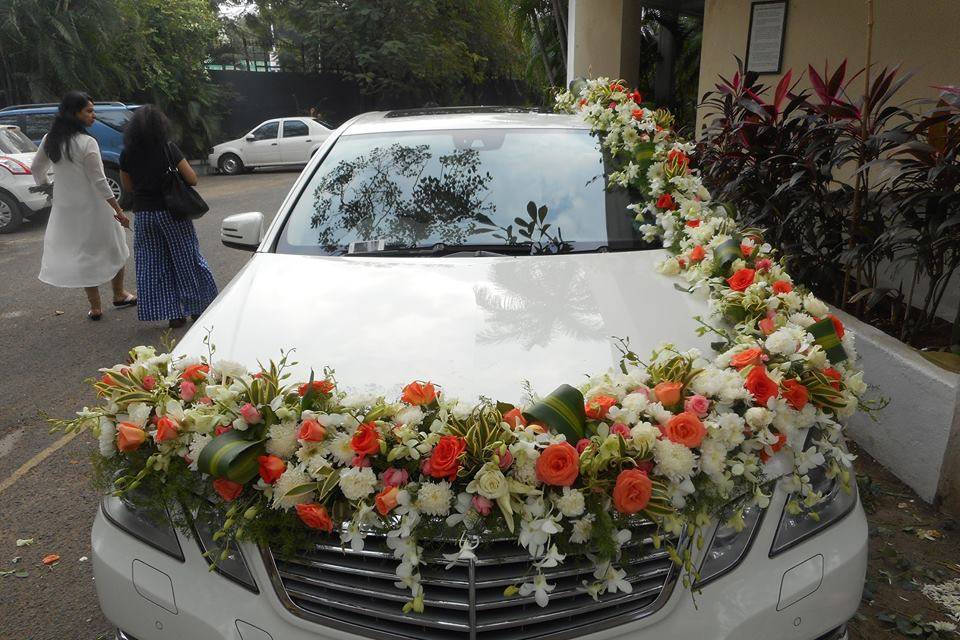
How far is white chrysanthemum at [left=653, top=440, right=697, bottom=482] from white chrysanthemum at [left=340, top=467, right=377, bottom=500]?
2.16ft

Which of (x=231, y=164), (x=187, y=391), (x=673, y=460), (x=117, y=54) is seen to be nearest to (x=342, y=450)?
(x=187, y=391)

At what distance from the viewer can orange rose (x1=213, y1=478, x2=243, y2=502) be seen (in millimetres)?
1814

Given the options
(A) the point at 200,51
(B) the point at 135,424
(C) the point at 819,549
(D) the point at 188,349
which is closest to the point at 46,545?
(D) the point at 188,349

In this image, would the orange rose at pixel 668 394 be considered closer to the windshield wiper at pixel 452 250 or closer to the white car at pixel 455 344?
the white car at pixel 455 344

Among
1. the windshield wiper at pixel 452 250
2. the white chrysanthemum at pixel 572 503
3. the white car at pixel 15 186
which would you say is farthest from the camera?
the white car at pixel 15 186

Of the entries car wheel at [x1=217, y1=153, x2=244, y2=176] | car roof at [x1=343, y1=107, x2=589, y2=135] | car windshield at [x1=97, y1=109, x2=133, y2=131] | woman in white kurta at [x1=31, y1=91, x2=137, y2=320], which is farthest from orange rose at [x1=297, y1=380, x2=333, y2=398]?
car wheel at [x1=217, y1=153, x2=244, y2=176]

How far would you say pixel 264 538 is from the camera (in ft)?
5.90

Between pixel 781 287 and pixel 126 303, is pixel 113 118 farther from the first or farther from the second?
pixel 781 287

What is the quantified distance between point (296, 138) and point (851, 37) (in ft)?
47.9

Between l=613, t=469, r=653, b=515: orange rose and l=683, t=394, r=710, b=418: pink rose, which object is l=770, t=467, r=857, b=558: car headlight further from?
l=613, t=469, r=653, b=515: orange rose

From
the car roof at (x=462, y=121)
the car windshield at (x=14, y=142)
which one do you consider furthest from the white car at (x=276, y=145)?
the car roof at (x=462, y=121)

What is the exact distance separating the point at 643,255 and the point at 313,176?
61.4 inches

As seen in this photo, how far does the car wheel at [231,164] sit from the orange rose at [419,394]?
60.2 ft

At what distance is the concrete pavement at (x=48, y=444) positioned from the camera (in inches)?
112
